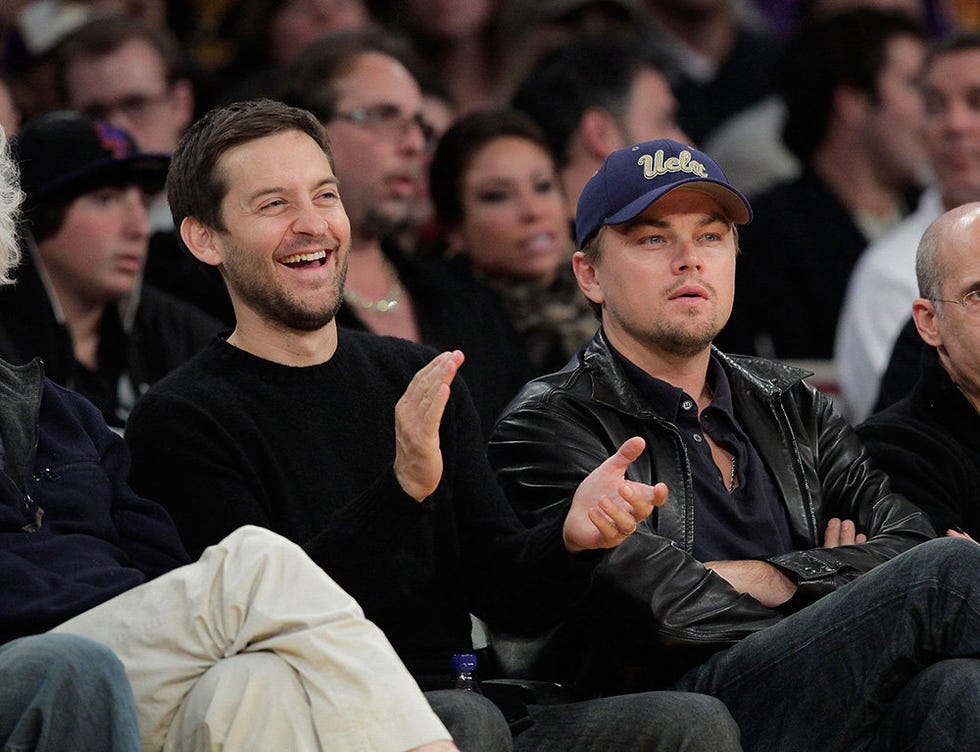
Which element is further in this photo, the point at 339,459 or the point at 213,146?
the point at 213,146

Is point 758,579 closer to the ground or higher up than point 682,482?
closer to the ground

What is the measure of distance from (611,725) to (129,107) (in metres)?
3.40

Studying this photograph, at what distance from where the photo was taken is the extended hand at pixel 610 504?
133 inches

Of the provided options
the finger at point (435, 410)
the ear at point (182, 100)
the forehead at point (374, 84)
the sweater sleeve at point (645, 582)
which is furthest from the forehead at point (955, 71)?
the finger at point (435, 410)

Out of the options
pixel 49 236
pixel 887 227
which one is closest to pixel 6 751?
pixel 49 236

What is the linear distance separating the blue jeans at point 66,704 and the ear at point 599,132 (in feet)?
12.0

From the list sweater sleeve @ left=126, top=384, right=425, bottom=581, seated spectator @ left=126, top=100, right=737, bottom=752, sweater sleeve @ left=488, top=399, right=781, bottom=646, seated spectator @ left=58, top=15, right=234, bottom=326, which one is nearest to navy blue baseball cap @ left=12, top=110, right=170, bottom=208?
seated spectator @ left=58, top=15, right=234, bottom=326

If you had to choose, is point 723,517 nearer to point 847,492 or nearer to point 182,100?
point 847,492

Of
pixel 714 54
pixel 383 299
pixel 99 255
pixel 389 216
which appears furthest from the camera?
pixel 714 54

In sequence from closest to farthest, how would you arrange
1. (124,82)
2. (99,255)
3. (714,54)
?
1. (99,255)
2. (124,82)
3. (714,54)

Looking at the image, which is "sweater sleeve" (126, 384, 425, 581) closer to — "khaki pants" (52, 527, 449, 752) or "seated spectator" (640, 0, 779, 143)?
"khaki pants" (52, 527, 449, 752)

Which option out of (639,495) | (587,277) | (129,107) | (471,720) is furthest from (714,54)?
(471,720)

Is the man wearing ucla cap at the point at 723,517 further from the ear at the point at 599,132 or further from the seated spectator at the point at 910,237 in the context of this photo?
the ear at the point at 599,132

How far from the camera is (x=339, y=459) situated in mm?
3760
